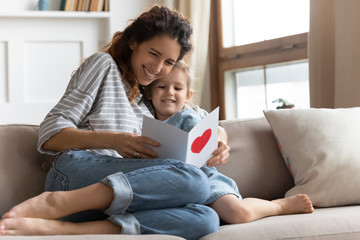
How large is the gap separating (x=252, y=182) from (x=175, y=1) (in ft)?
8.32

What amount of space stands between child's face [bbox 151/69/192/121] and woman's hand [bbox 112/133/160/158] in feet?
1.51

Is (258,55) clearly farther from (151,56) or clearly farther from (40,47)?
(151,56)

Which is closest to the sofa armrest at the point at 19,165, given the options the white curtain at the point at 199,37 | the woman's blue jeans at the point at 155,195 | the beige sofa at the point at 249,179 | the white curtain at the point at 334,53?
the beige sofa at the point at 249,179

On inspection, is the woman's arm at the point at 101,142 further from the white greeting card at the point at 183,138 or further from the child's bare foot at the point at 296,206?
the child's bare foot at the point at 296,206

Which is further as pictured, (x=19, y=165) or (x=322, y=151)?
(x=322, y=151)

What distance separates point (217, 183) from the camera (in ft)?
5.84

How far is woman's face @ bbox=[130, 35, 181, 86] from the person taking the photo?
6.57 feet

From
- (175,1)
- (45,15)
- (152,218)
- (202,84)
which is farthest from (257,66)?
(152,218)

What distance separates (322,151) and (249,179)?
10.4 inches

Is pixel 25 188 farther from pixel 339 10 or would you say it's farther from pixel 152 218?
pixel 339 10

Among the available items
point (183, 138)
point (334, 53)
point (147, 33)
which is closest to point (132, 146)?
point (183, 138)

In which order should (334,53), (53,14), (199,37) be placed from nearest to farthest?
(334,53) → (199,37) → (53,14)

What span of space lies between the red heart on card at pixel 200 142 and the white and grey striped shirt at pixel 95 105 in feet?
1.03

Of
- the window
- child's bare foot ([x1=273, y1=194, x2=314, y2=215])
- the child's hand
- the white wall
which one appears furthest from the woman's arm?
the white wall
